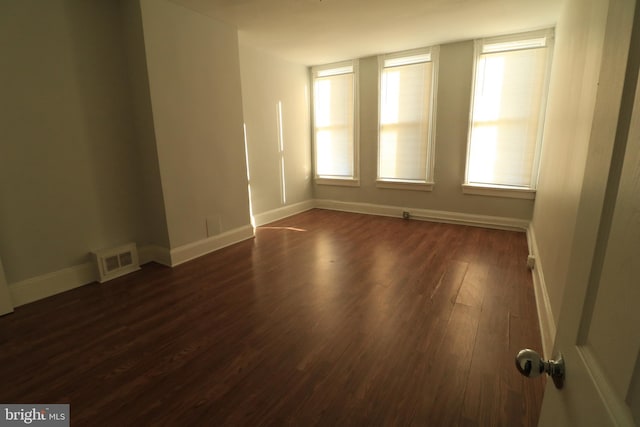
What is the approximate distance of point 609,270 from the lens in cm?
49

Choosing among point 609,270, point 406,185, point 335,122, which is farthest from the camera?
point 335,122

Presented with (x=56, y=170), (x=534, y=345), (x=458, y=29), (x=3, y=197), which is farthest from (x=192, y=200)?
(x=458, y=29)

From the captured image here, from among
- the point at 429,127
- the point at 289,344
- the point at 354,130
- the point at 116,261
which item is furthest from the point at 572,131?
the point at 116,261

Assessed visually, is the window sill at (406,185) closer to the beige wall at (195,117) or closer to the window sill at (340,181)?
the window sill at (340,181)

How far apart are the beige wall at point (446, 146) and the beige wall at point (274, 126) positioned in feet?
3.46

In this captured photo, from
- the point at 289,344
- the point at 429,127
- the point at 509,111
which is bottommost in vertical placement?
the point at 289,344

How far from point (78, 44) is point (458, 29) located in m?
3.96

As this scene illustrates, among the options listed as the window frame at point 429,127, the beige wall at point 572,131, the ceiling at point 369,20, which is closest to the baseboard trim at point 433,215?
the window frame at point 429,127

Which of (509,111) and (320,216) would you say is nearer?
(509,111)

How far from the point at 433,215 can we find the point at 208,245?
3.26m

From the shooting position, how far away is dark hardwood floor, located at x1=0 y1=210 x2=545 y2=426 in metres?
1.41

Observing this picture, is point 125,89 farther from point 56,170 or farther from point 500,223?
point 500,223

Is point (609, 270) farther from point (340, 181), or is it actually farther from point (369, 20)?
point (340, 181)

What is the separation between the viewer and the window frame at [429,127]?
4.23 metres
